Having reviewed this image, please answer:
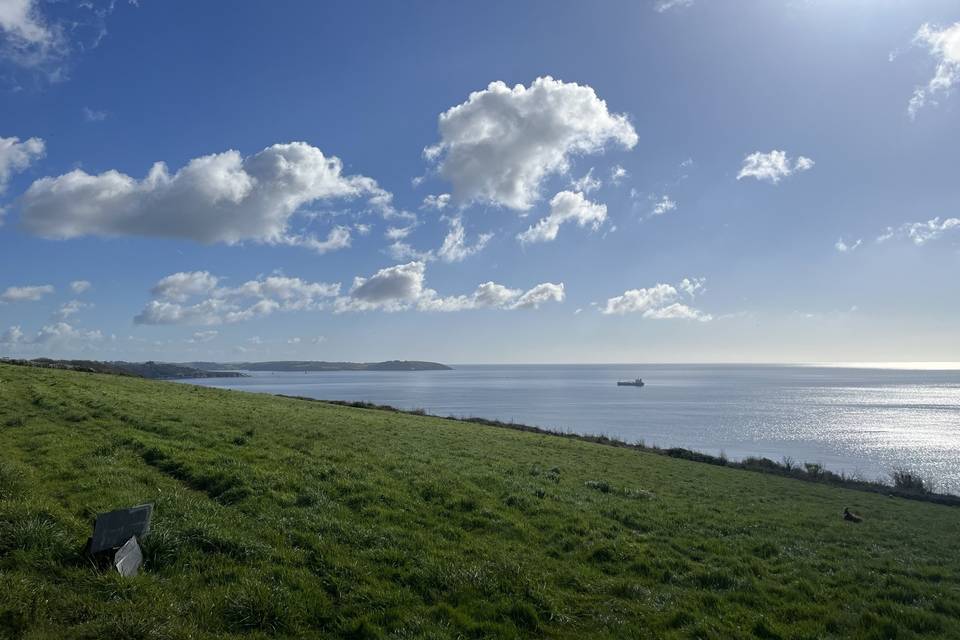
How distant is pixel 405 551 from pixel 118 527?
5385mm

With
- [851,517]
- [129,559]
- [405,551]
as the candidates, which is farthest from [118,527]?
[851,517]

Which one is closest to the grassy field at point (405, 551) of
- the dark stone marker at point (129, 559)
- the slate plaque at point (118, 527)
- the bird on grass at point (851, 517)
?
the dark stone marker at point (129, 559)

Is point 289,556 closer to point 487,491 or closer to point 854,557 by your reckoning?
point 487,491

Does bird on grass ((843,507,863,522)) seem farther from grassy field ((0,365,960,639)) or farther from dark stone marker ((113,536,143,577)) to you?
dark stone marker ((113,536,143,577))

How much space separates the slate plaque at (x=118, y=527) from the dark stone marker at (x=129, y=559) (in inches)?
7.8

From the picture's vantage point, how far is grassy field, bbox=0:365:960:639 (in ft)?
28.0

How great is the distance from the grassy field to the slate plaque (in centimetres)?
36

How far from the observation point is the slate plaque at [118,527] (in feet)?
30.1

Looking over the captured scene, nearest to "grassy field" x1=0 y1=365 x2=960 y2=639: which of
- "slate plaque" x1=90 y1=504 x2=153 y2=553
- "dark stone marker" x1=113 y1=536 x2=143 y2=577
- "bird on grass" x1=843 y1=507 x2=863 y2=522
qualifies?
"dark stone marker" x1=113 y1=536 x2=143 y2=577

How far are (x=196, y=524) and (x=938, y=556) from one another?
19.9m

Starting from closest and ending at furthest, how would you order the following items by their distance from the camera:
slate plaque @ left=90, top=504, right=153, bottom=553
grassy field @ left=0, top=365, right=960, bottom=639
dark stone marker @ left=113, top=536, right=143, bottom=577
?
grassy field @ left=0, top=365, right=960, bottom=639
dark stone marker @ left=113, top=536, right=143, bottom=577
slate plaque @ left=90, top=504, right=153, bottom=553

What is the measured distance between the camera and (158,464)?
52.3ft

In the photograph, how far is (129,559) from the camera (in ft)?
30.0

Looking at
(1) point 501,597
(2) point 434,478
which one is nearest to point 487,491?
(2) point 434,478
